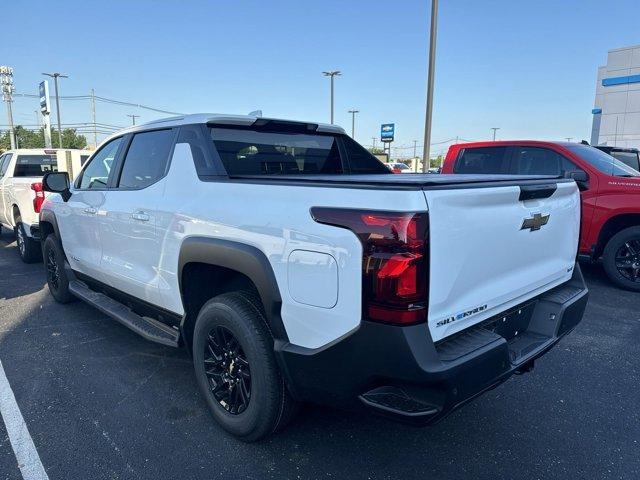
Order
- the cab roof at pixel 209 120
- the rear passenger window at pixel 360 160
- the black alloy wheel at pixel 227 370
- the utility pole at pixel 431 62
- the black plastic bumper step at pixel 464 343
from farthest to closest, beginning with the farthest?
the utility pole at pixel 431 62
the rear passenger window at pixel 360 160
the cab roof at pixel 209 120
the black alloy wheel at pixel 227 370
the black plastic bumper step at pixel 464 343

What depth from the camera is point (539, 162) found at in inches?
271

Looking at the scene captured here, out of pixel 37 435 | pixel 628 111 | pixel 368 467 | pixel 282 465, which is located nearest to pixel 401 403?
pixel 368 467

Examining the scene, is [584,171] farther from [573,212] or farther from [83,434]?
[83,434]

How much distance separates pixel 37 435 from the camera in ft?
9.50

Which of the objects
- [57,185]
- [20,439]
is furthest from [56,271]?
[20,439]

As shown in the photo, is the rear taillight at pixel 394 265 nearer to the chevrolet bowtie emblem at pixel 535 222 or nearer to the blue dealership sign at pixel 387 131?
the chevrolet bowtie emblem at pixel 535 222

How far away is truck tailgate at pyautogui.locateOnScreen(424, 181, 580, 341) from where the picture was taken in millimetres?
2029

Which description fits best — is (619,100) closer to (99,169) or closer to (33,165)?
(33,165)

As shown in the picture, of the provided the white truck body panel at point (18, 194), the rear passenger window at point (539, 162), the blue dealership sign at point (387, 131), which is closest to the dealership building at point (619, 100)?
the blue dealership sign at point (387, 131)

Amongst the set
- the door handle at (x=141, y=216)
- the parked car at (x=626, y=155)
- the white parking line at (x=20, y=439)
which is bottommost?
the white parking line at (x=20, y=439)

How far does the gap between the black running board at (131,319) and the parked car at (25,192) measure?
3430mm

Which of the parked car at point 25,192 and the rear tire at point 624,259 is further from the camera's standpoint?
the parked car at point 25,192

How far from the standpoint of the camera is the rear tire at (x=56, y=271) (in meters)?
5.10

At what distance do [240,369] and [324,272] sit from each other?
1.01m
